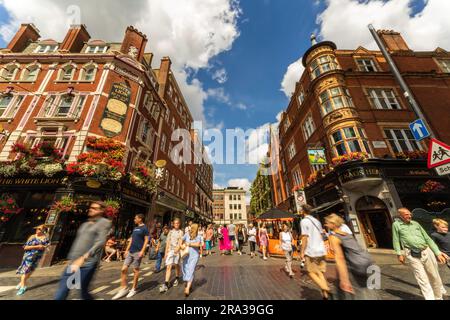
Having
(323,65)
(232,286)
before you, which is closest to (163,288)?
(232,286)

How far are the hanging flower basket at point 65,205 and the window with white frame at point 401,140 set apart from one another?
21.4m

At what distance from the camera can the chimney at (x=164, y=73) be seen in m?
20.6

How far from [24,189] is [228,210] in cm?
5579

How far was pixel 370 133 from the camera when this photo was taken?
13.6 m

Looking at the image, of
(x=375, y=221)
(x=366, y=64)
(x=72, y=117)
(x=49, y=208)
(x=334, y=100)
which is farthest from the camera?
(x=366, y=64)

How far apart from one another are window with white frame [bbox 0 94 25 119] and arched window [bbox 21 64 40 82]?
6.04 feet

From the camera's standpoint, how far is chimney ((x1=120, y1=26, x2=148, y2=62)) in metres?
16.2

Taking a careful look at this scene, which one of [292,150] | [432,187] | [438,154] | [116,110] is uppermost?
[292,150]

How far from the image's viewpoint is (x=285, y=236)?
7363 millimetres

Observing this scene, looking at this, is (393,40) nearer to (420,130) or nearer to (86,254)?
(420,130)

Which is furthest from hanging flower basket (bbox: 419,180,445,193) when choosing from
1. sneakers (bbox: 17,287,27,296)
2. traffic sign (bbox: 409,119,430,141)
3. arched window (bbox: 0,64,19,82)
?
arched window (bbox: 0,64,19,82)

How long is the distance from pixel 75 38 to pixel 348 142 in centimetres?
2531

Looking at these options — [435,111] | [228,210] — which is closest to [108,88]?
[435,111]
